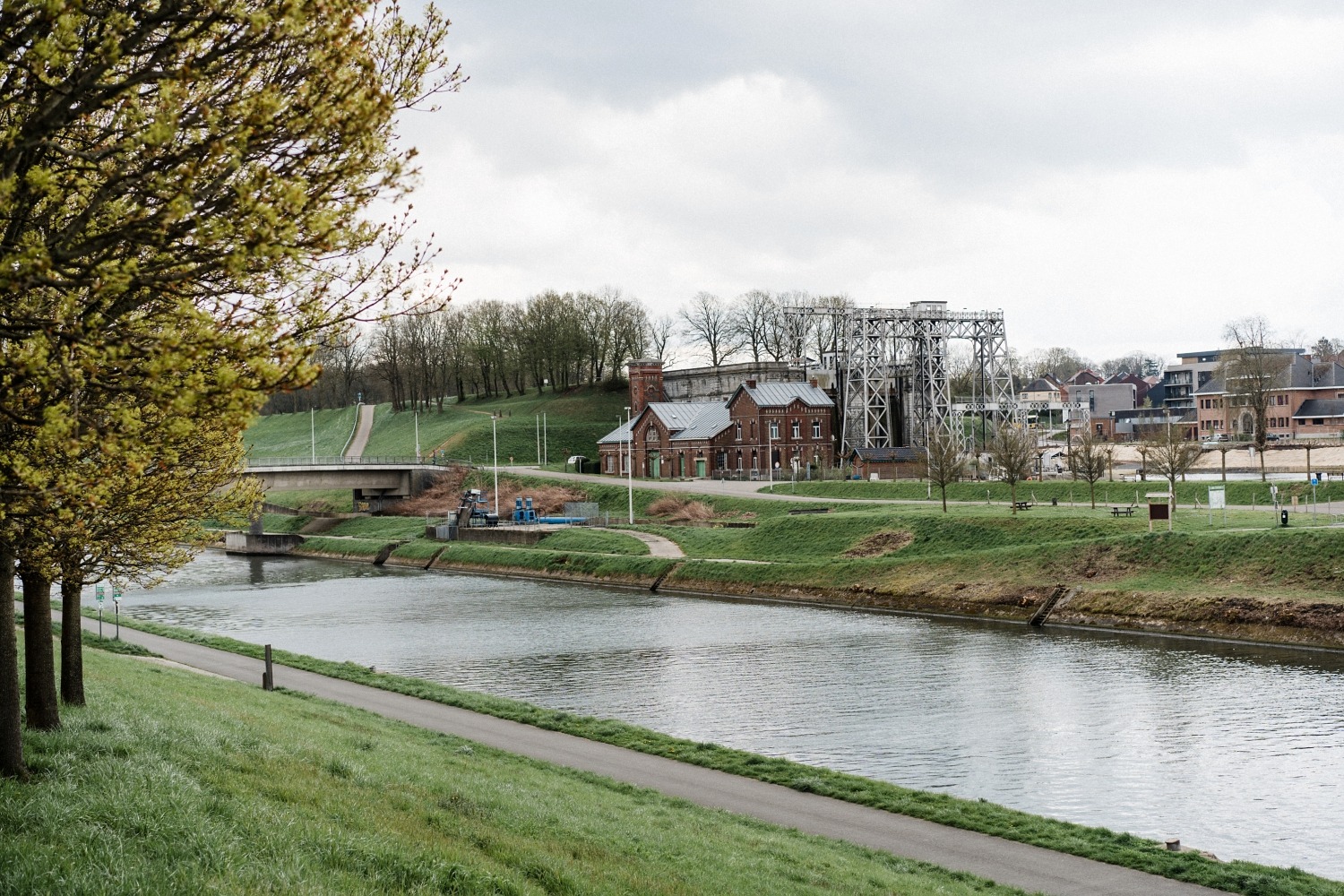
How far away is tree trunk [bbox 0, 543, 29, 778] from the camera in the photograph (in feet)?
41.6

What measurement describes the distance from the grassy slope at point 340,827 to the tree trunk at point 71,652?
0.72m

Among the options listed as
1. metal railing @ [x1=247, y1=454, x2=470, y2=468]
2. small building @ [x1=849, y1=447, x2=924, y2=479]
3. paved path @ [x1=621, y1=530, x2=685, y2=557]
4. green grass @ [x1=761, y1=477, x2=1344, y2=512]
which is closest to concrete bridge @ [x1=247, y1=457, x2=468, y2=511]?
metal railing @ [x1=247, y1=454, x2=470, y2=468]

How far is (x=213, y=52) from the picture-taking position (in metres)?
9.30

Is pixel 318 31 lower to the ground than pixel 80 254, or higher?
higher

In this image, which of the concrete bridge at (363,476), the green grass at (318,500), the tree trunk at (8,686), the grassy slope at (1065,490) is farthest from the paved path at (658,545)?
the tree trunk at (8,686)

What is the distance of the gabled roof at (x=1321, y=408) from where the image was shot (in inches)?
4503

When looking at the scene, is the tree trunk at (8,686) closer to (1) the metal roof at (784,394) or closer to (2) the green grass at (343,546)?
(2) the green grass at (343,546)

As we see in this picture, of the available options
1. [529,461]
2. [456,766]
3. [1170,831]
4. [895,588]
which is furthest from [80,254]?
[529,461]

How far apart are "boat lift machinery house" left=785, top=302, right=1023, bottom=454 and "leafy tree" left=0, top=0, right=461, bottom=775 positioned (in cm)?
8889

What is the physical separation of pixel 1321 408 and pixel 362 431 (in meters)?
104

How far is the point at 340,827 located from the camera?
454 inches

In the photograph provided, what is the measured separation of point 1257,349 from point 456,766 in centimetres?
12254

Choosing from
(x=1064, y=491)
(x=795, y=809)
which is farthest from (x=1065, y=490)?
(x=795, y=809)

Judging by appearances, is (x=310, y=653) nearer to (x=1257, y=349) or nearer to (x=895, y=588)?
(x=895, y=588)
